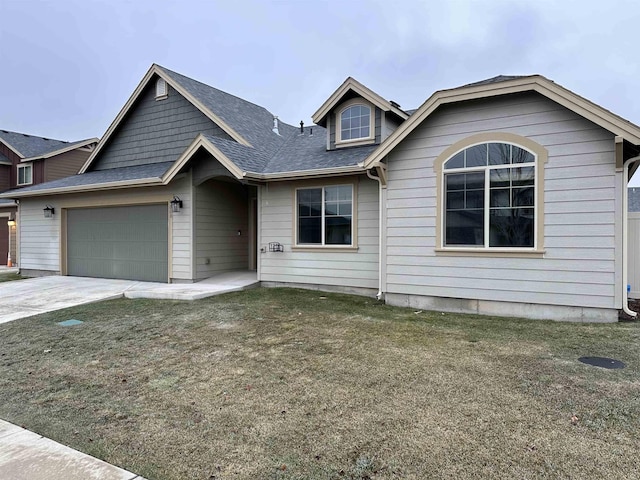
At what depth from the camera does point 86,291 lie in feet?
35.4

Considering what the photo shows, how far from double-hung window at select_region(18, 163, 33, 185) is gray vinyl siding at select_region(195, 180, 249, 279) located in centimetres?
1398

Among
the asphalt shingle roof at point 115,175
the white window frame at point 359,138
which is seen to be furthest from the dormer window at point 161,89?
the white window frame at point 359,138

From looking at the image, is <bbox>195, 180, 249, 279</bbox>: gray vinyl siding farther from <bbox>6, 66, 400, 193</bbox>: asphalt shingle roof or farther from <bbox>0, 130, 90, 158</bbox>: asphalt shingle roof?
<bbox>0, 130, 90, 158</bbox>: asphalt shingle roof

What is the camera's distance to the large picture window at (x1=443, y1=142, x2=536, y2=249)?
718 cm

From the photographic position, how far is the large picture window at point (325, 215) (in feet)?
32.5

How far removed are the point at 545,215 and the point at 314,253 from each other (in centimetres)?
518

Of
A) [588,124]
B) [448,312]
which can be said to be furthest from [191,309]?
[588,124]

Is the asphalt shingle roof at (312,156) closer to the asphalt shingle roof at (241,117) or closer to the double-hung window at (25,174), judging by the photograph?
the asphalt shingle roof at (241,117)

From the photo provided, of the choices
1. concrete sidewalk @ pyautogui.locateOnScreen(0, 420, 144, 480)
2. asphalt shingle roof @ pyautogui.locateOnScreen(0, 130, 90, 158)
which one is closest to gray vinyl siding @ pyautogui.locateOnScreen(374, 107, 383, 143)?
concrete sidewalk @ pyautogui.locateOnScreen(0, 420, 144, 480)

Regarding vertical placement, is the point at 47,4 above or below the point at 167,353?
above

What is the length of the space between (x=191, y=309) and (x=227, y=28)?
28930 millimetres

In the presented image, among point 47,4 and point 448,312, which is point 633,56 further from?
point 47,4

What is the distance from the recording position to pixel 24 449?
10.3 ft

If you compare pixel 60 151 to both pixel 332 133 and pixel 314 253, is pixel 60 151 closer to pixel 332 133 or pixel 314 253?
pixel 332 133
